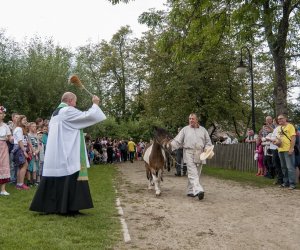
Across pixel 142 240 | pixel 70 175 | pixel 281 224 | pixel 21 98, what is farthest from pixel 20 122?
pixel 21 98

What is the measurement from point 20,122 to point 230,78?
64.0ft

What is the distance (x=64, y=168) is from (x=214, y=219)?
2.90 m

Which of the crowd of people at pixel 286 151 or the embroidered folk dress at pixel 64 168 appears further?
the crowd of people at pixel 286 151

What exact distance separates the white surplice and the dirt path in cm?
150

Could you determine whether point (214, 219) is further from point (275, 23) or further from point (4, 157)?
point (275, 23)

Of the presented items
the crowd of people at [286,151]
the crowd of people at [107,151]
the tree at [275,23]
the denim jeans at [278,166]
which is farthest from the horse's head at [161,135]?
the crowd of people at [107,151]

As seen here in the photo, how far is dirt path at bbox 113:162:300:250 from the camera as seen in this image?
6016mm

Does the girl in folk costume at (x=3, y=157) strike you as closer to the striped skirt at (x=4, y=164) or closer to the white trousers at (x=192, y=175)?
the striped skirt at (x=4, y=164)

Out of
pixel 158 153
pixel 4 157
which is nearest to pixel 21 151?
pixel 4 157

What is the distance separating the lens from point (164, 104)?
1163 inches

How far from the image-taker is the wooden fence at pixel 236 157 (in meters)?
19.2

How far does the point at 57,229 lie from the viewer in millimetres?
6371

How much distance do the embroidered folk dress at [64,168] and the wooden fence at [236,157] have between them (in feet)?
41.5

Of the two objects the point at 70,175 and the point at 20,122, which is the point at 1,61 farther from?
the point at 70,175
